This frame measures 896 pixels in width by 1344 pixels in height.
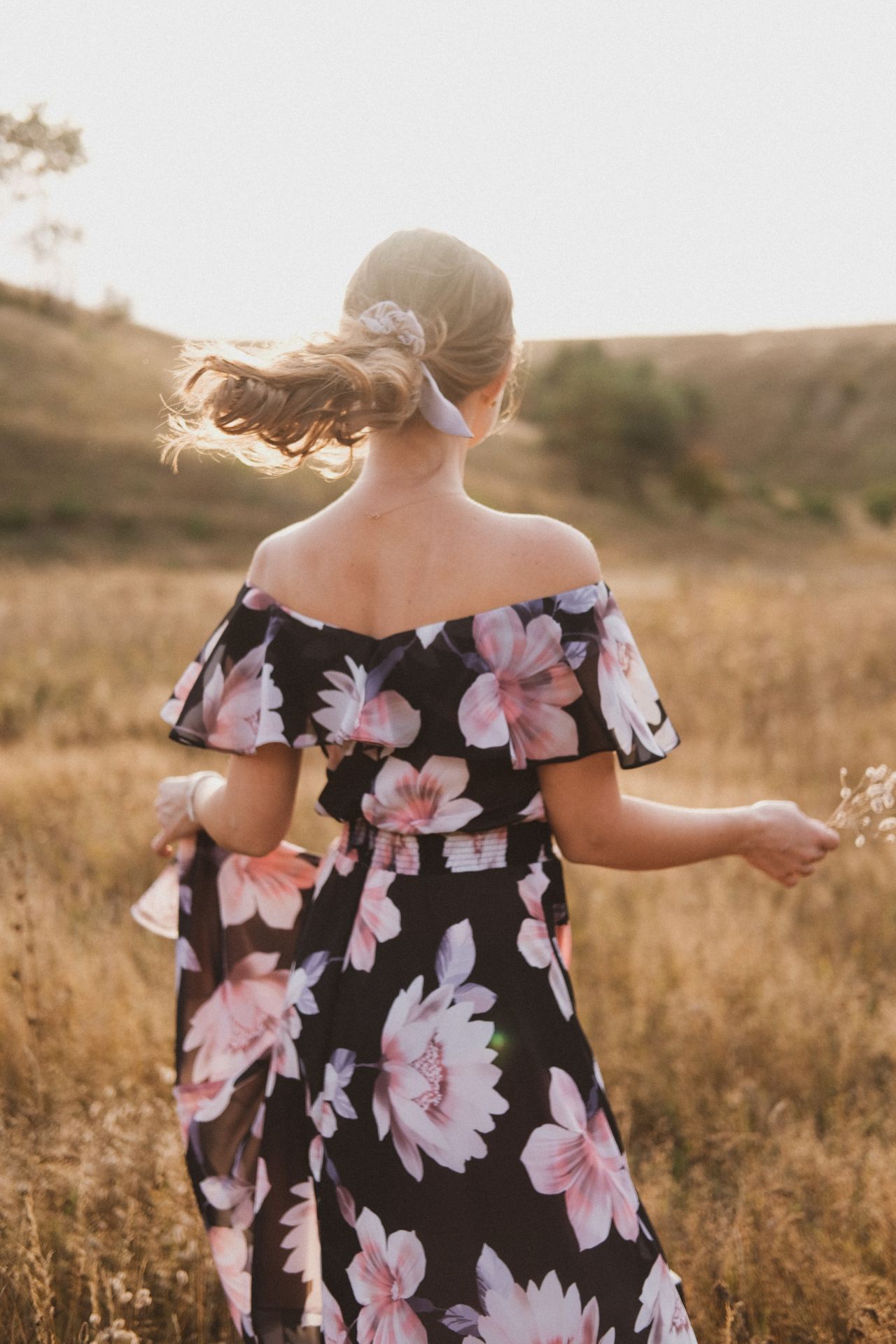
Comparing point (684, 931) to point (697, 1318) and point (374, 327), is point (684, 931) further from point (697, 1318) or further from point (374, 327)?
point (374, 327)

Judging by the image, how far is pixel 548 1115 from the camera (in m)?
1.64

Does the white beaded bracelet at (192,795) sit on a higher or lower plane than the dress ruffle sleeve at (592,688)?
lower

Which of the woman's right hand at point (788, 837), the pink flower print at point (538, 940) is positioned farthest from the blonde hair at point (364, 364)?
the woman's right hand at point (788, 837)

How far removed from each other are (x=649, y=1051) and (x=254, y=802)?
191 centimetres

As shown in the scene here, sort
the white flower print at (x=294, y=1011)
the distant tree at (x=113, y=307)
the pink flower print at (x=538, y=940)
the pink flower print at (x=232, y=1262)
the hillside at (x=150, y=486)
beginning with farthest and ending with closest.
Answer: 1. the distant tree at (x=113, y=307)
2. the hillside at (x=150, y=486)
3. the pink flower print at (x=232, y=1262)
4. the white flower print at (x=294, y=1011)
5. the pink flower print at (x=538, y=940)

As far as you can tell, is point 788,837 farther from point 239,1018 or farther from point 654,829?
point 239,1018

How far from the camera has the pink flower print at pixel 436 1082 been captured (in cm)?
165

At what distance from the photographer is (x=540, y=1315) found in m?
1.60

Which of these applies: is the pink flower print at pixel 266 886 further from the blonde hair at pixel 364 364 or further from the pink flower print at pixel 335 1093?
the blonde hair at pixel 364 364

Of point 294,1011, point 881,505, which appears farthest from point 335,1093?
point 881,505

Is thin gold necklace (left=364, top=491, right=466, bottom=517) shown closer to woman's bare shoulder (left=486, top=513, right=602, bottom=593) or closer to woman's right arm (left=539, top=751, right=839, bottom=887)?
woman's bare shoulder (left=486, top=513, right=602, bottom=593)

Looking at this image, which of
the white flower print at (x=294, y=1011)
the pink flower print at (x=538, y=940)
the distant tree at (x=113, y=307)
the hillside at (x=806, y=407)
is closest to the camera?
the pink flower print at (x=538, y=940)

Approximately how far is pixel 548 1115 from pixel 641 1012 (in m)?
1.82

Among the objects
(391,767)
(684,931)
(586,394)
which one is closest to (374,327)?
(391,767)
